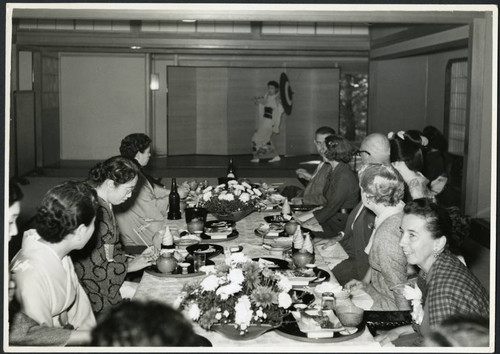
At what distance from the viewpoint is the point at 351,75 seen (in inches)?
544

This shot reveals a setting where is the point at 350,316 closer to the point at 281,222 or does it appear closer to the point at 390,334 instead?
the point at 390,334

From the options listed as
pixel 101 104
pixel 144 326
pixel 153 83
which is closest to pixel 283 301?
pixel 144 326

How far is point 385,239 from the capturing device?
3.30 m

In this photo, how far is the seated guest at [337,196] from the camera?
5.02 meters

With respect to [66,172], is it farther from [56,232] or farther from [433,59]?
[56,232]

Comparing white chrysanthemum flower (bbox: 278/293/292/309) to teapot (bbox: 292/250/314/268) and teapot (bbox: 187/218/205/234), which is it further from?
teapot (bbox: 187/218/205/234)

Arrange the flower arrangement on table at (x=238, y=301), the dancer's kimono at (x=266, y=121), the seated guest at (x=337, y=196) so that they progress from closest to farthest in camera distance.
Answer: the flower arrangement on table at (x=238, y=301), the seated guest at (x=337, y=196), the dancer's kimono at (x=266, y=121)

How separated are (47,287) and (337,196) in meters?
2.92

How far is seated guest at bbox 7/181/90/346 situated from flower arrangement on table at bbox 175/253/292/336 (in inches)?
17.3

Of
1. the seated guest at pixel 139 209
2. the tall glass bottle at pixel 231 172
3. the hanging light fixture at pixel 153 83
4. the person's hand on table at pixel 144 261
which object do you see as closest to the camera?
the person's hand on table at pixel 144 261

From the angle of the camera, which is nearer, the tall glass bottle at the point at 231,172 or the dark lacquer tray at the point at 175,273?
the dark lacquer tray at the point at 175,273

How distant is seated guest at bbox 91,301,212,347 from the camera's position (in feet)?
5.16

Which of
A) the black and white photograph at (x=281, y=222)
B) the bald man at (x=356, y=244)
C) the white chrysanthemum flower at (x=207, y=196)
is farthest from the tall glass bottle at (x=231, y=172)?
the bald man at (x=356, y=244)

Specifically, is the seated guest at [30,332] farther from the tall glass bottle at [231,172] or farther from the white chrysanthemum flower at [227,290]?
the tall glass bottle at [231,172]
